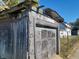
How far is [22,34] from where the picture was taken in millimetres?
6230

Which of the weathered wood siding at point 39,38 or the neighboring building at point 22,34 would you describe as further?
the weathered wood siding at point 39,38

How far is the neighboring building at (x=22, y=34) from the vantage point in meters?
6.05

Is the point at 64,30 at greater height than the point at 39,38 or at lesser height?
greater

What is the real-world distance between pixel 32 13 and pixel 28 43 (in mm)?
1186

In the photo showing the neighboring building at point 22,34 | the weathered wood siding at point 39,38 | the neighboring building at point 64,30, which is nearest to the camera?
the neighboring building at point 22,34

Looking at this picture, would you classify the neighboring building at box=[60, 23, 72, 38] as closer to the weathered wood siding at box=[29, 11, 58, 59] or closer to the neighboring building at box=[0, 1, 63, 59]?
the weathered wood siding at box=[29, 11, 58, 59]

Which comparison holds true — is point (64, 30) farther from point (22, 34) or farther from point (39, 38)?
point (22, 34)

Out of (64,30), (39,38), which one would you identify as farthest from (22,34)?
(64,30)

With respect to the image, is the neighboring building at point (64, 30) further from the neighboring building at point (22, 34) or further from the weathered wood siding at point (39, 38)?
the neighboring building at point (22, 34)

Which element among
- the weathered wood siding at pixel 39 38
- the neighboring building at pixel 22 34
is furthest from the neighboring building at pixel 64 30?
the neighboring building at pixel 22 34

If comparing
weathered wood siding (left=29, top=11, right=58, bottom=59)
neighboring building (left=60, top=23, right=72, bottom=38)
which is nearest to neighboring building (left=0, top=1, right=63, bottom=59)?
weathered wood siding (left=29, top=11, right=58, bottom=59)

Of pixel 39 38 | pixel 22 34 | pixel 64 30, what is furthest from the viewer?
pixel 64 30

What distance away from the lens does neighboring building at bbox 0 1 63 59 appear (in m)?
6.05

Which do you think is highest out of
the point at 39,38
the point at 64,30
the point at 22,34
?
the point at 64,30
